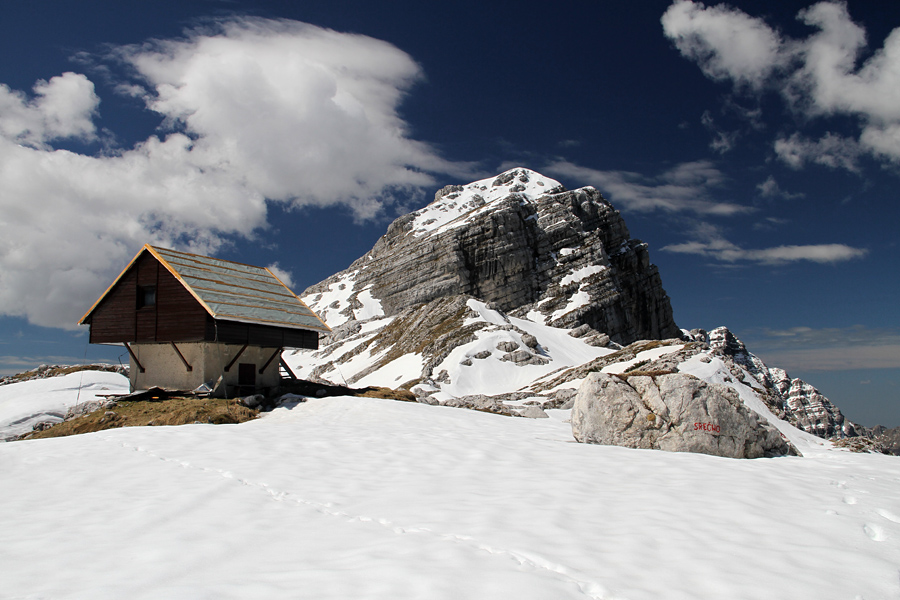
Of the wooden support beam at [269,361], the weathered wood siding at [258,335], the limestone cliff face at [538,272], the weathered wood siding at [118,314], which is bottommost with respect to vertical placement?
the wooden support beam at [269,361]

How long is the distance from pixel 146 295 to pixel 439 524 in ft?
83.4

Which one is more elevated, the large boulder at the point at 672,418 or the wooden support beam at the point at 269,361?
the wooden support beam at the point at 269,361

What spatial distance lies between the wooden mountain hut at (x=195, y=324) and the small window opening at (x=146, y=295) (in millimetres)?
46

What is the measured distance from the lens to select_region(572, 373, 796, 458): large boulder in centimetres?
1280

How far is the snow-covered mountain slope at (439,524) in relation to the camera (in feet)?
15.4

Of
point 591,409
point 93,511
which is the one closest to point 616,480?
point 591,409

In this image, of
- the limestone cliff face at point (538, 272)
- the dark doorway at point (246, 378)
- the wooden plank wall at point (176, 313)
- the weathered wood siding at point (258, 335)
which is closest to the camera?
the weathered wood siding at point (258, 335)

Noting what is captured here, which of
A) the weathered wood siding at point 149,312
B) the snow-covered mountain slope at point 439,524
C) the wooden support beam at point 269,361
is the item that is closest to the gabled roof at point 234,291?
the weathered wood siding at point 149,312

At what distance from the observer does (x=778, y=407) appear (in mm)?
24594

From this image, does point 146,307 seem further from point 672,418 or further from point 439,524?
point 672,418

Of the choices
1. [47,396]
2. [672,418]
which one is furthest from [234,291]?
[672,418]

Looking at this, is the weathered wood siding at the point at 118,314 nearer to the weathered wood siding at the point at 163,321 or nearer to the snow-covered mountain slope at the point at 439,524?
the weathered wood siding at the point at 163,321

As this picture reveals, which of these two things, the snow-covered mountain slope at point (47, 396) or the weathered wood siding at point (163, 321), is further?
the weathered wood siding at point (163, 321)

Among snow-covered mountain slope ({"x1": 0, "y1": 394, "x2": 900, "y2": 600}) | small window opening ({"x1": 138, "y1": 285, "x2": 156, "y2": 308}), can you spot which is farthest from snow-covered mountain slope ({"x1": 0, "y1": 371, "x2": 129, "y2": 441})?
snow-covered mountain slope ({"x1": 0, "y1": 394, "x2": 900, "y2": 600})
